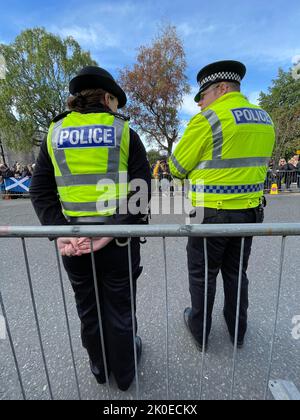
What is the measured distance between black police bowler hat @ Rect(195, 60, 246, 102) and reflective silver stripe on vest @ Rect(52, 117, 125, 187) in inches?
34.2

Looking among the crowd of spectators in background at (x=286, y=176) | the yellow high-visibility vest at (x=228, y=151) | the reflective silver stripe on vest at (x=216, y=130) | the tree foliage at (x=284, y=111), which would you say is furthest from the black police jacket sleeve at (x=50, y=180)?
the tree foliage at (x=284, y=111)

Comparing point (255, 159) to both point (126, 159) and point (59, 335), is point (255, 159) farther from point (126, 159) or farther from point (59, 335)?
point (59, 335)

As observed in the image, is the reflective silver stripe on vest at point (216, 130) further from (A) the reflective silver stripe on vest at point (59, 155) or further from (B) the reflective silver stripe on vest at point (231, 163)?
(A) the reflective silver stripe on vest at point (59, 155)

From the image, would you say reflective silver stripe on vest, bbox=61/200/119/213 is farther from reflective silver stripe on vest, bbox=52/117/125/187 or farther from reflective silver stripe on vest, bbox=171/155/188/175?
reflective silver stripe on vest, bbox=171/155/188/175

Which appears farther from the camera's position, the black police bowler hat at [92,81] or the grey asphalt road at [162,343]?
the grey asphalt road at [162,343]

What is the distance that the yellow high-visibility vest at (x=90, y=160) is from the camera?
1335 mm

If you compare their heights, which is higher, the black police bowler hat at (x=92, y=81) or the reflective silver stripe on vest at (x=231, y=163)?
the black police bowler hat at (x=92, y=81)

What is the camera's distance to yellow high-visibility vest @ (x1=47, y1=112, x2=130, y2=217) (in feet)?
4.38

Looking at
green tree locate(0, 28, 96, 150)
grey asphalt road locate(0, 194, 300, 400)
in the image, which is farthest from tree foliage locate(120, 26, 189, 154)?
grey asphalt road locate(0, 194, 300, 400)

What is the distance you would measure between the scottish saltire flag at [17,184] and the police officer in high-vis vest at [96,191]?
11776 millimetres

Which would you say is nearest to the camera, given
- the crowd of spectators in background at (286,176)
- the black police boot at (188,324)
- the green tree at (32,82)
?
the black police boot at (188,324)

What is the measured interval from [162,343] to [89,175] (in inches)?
62.0

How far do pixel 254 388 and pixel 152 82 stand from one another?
55.2 feet
